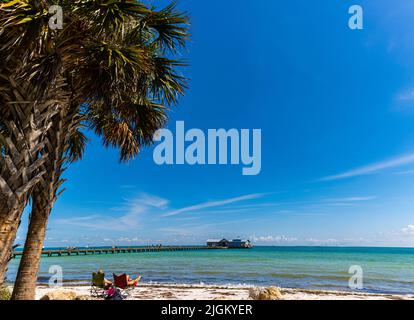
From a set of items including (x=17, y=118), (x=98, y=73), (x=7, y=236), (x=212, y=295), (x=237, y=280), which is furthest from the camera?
(x=237, y=280)

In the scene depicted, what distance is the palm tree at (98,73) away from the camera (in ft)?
16.4

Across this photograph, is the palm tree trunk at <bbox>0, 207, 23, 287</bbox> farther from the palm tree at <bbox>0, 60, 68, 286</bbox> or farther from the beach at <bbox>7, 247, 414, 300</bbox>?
the beach at <bbox>7, 247, 414, 300</bbox>

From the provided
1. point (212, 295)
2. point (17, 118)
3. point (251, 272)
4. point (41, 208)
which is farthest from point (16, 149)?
point (251, 272)

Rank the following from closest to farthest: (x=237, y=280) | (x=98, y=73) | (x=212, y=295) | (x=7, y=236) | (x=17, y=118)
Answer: (x=7, y=236) < (x=17, y=118) < (x=98, y=73) < (x=212, y=295) < (x=237, y=280)

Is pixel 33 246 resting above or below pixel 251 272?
above

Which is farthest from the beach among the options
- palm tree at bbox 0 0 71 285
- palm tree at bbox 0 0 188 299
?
palm tree at bbox 0 0 71 285

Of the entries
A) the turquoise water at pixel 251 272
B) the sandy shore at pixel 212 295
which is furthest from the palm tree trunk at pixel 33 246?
the turquoise water at pixel 251 272

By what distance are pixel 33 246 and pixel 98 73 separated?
398 centimetres

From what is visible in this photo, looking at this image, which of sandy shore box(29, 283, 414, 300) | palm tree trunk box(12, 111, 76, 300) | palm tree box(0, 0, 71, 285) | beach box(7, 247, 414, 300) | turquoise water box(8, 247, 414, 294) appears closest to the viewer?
palm tree box(0, 0, 71, 285)

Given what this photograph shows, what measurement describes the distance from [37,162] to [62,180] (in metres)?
1.85

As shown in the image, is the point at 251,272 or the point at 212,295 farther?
the point at 251,272

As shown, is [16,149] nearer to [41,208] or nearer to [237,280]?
[41,208]

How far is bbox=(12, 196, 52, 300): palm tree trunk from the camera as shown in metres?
6.17

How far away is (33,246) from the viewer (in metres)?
6.28
